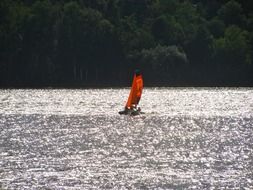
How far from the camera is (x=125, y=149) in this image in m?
48.2

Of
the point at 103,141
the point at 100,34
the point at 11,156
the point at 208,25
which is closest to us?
the point at 11,156

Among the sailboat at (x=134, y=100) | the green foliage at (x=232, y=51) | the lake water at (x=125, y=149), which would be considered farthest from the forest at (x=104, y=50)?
the sailboat at (x=134, y=100)

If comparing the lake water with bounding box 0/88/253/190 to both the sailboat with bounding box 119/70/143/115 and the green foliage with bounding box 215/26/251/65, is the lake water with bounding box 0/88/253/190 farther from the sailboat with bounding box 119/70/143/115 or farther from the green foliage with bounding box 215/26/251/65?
the green foliage with bounding box 215/26/251/65

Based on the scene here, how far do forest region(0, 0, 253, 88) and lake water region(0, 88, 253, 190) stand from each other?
7509 cm

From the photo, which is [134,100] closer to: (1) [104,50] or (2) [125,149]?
(2) [125,149]

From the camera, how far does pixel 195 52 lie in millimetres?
162000

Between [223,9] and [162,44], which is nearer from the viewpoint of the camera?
[162,44]

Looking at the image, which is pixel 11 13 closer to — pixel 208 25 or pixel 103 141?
pixel 208 25

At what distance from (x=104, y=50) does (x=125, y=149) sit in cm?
10775

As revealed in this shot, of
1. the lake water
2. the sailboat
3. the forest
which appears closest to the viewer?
the lake water

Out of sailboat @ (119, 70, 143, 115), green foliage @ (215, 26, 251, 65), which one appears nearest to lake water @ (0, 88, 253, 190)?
sailboat @ (119, 70, 143, 115)

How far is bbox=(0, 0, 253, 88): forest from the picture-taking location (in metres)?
155

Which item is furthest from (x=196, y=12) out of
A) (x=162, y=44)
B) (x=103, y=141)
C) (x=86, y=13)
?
(x=103, y=141)

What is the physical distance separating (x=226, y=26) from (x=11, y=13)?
122 ft
